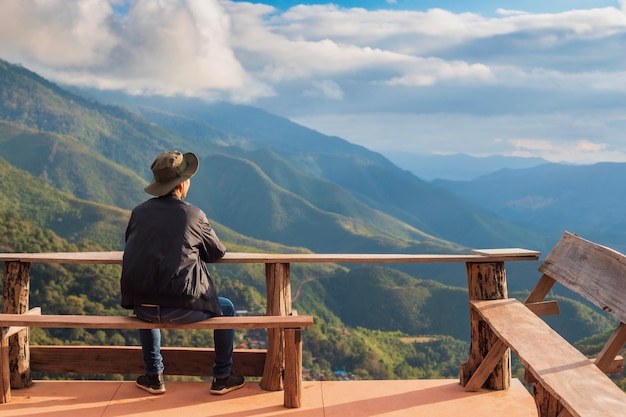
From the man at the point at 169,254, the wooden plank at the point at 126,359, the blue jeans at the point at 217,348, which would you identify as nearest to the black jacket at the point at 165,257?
the man at the point at 169,254

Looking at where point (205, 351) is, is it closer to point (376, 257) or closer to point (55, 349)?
point (55, 349)

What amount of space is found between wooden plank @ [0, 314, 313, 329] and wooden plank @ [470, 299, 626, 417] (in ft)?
4.10

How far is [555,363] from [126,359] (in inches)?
120

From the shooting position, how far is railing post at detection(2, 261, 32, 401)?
484cm

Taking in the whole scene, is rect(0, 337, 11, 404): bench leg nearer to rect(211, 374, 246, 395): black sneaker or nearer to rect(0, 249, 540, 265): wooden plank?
rect(0, 249, 540, 265): wooden plank

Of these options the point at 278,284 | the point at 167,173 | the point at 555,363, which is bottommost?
the point at 555,363

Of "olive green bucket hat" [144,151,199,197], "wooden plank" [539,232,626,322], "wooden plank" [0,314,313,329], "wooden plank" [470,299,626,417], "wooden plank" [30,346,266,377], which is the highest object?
"olive green bucket hat" [144,151,199,197]

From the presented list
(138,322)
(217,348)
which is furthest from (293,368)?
(138,322)

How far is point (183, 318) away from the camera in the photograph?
13.7 ft

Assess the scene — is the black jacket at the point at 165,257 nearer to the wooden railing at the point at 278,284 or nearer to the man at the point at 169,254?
the man at the point at 169,254

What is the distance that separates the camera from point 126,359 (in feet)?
16.3

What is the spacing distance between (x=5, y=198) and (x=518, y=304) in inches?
5265

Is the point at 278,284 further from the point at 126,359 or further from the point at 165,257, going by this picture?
the point at 126,359

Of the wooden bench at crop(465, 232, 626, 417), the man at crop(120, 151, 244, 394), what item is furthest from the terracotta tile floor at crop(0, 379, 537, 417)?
the man at crop(120, 151, 244, 394)
